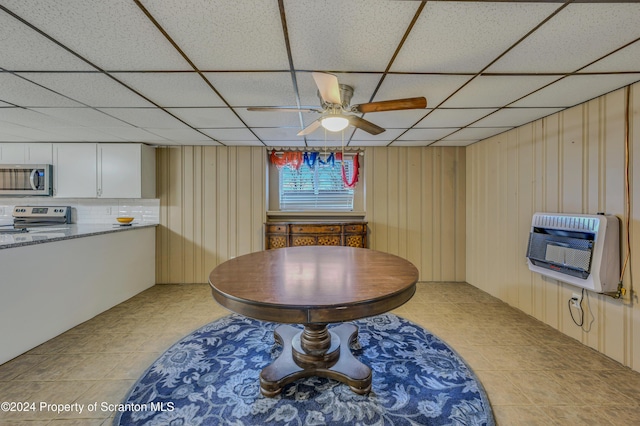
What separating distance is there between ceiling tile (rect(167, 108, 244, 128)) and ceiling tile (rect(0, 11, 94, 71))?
0.84m

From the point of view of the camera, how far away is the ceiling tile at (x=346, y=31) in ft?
3.89

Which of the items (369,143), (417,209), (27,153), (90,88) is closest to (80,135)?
Answer: (27,153)

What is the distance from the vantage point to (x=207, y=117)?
2.66 m

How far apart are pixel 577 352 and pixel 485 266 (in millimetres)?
1567

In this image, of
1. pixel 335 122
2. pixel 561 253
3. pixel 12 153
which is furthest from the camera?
pixel 12 153

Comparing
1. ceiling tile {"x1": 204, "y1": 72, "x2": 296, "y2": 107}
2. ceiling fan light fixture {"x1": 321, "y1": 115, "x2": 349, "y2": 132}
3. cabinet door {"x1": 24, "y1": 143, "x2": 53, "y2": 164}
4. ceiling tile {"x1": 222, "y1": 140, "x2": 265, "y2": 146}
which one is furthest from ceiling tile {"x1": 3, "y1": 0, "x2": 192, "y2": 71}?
cabinet door {"x1": 24, "y1": 143, "x2": 53, "y2": 164}

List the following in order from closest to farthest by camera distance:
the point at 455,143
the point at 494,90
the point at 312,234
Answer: the point at 494,90 < the point at 312,234 < the point at 455,143

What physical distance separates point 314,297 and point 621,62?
2445 mm

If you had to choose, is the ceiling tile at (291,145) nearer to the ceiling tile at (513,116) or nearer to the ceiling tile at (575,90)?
the ceiling tile at (513,116)

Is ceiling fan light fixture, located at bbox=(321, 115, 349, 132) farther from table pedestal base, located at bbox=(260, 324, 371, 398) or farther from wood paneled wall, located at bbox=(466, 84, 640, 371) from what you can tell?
wood paneled wall, located at bbox=(466, 84, 640, 371)

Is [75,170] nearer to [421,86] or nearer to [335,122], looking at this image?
[335,122]

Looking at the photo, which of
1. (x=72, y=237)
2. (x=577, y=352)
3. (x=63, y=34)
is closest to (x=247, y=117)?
(x=63, y=34)

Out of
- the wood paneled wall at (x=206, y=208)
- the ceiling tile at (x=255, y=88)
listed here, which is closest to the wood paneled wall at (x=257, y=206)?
the wood paneled wall at (x=206, y=208)

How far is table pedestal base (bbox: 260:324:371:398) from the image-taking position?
1.69 metres
